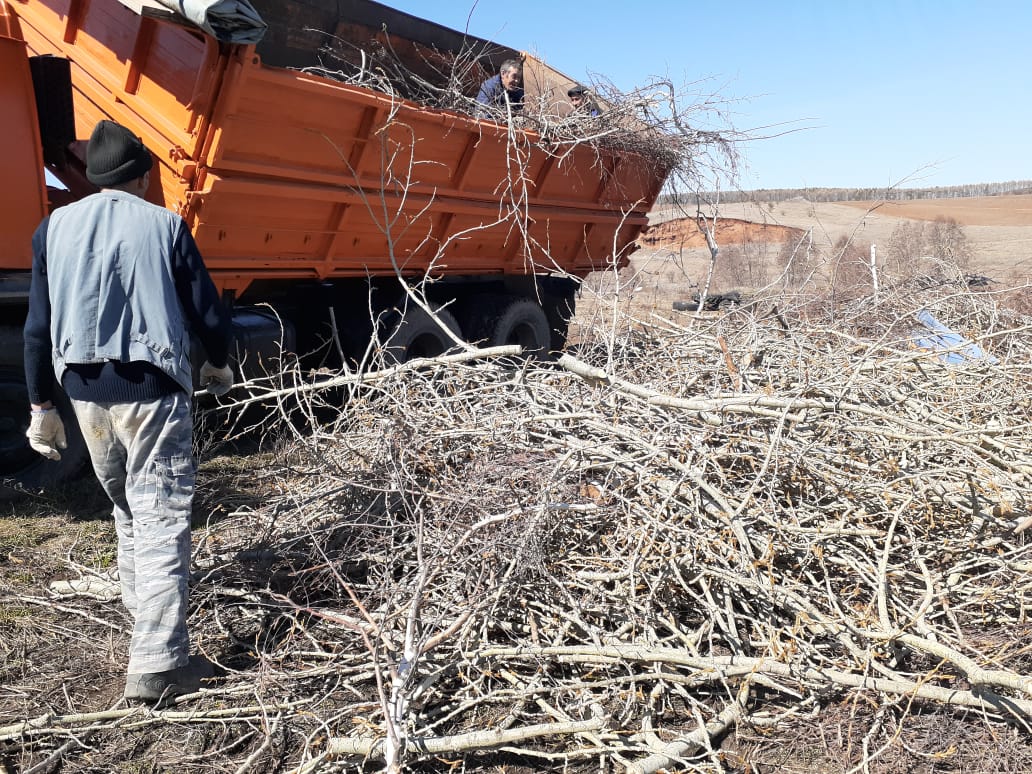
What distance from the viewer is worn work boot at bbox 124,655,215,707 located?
280cm

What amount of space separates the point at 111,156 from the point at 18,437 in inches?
96.1

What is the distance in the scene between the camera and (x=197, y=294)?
121 inches

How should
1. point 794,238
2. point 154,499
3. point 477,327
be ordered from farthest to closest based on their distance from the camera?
point 794,238 → point 477,327 → point 154,499

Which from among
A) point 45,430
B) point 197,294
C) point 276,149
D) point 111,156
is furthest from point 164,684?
point 276,149

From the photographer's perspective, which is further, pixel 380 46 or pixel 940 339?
pixel 380 46

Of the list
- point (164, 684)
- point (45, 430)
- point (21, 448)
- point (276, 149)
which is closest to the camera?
point (164, 684)

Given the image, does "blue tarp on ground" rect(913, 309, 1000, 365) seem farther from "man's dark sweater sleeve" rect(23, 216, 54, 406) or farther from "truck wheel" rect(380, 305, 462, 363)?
"man's dark sweater sleeve" rect(23, 216, 54, 406)

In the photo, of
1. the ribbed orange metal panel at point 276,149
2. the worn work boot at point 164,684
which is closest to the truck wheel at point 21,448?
the ribbed orange metal panel at point 276,149

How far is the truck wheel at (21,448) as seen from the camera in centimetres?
469

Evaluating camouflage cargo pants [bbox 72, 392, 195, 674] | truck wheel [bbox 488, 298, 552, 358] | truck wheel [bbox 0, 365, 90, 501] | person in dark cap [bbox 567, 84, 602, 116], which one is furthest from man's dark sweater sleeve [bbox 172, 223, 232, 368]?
truck wheel [bbox 488, 298, 552, 358]

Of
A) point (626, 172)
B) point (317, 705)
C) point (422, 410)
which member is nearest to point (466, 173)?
point (626, 172)

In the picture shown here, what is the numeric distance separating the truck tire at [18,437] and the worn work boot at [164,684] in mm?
2315

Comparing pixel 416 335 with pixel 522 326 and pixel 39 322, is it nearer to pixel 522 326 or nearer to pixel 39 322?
pixel 522 326

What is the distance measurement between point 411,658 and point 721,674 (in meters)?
1.02
